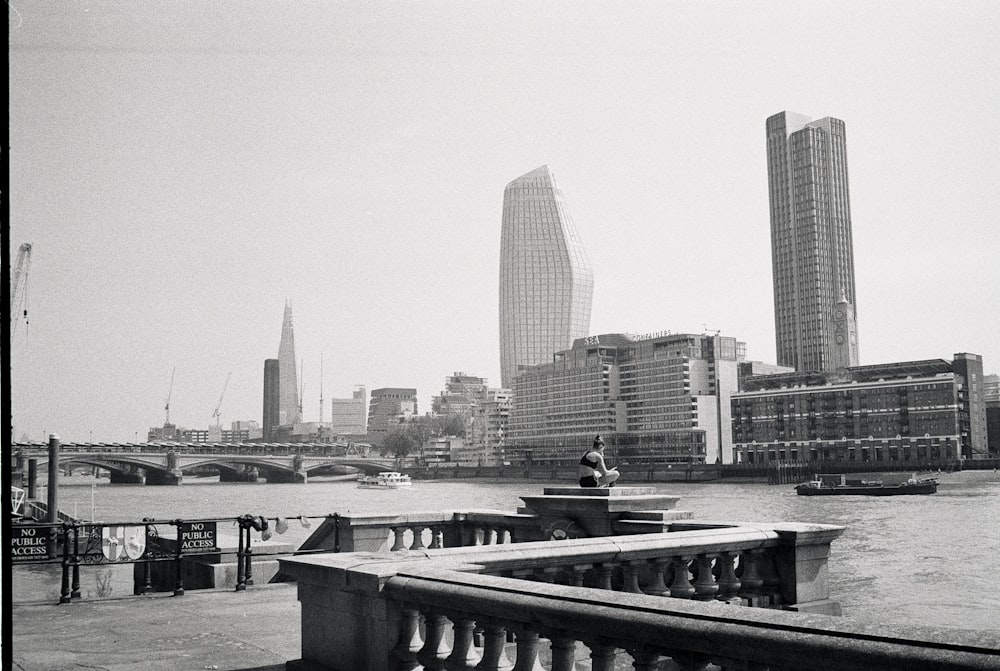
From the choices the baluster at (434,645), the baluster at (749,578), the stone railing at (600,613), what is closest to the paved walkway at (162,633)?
the stone railing at (600,613)

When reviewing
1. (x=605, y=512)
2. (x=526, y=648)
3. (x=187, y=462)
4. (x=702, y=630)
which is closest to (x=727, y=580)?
(x=605, y=512)

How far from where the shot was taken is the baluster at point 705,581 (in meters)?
10.8

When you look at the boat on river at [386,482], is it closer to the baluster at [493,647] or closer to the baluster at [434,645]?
the baluster at [434,645]

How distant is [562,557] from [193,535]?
11331 millimetres

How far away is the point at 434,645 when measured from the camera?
7266 mm

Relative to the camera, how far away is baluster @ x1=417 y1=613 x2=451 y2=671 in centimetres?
722

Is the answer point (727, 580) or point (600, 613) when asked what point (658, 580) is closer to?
point (727, 580)

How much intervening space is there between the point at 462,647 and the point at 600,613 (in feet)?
5.16

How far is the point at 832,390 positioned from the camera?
618 feet

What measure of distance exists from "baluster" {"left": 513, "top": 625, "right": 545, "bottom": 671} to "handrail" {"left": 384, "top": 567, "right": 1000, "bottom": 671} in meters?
0.04

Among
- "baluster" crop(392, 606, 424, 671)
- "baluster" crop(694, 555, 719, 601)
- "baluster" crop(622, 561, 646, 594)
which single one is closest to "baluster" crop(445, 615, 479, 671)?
"baluster" crop(392, 606, 424, 671)

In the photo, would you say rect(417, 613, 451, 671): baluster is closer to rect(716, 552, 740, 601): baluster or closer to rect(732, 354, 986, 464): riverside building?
rect(716, 552, 740, 601): baluster

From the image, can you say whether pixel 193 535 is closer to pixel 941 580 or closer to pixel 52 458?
pixel 52 458

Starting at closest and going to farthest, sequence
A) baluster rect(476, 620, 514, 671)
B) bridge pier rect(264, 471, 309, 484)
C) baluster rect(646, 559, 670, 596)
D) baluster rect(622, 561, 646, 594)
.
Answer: baluster rect(476, 620, 514, 671)
baluster rect(622, 561, 646, 594)
baluster rect(646, 559, 670, 596)
bridge pier rect(264, 471, 309, 484)
